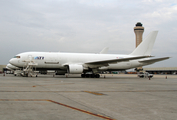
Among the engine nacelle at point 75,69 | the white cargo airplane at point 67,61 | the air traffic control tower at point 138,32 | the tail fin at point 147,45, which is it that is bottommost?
the engine nacelle at point 75,69

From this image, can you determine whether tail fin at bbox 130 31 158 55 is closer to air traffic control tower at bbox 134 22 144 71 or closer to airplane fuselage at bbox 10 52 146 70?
airplane fuselage at bbox 10 52 146 70

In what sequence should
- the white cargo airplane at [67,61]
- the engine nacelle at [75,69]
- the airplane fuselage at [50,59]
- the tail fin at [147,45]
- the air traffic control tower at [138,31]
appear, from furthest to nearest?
the air traffic control tower at [138,31] < the tail fin at [147,45] < the airplane fuselage at [50,59] < the white cargo airplane at [67,61] < the engine nacelle at [75,69]

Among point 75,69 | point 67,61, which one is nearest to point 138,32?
point 67,61

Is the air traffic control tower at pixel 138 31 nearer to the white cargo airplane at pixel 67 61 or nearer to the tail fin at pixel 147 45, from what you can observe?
the tail fin at pixel 147 45

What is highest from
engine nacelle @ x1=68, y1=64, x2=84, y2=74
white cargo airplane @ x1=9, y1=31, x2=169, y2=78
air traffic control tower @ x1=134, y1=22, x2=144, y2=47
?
air traffic control tower @ x1=134, y1=22, x2=144, y2=47

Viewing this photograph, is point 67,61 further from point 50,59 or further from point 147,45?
point 147,45

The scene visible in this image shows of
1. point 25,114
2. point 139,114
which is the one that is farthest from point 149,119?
point 25,114

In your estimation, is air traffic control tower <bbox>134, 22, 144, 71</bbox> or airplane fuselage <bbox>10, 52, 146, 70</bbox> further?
air traffic control tower <bbox>134, 22, 144, 71</bbox>

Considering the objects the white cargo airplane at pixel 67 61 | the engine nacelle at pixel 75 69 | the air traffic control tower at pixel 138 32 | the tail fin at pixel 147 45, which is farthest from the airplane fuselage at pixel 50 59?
the air traffic control tower at pixel 138 32

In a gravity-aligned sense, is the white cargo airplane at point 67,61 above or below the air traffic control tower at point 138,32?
below

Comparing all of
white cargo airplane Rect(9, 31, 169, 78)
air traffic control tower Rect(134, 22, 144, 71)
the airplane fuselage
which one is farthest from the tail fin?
air traffic control tower Rect(134, 22, 144, 71)

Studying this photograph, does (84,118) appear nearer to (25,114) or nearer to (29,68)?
(25,114)

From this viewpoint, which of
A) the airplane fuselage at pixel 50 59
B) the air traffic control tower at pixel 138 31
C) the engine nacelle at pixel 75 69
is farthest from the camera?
the air traffic control tower at pixel 138 31

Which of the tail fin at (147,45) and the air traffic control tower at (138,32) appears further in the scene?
the air traffic control tower at (138,32)
